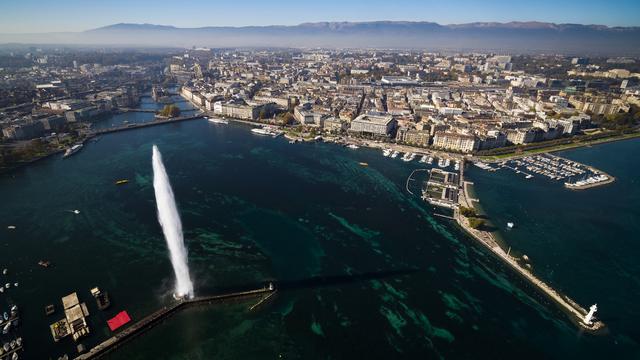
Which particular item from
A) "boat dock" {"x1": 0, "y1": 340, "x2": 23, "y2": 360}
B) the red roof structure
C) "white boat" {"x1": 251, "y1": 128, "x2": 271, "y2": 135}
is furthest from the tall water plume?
"white boat" {"x1": 251, "y1": 128, "x2": 271, "y2": 135}

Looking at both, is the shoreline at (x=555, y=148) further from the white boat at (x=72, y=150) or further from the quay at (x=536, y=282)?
the white boat at (x=72, y=150)

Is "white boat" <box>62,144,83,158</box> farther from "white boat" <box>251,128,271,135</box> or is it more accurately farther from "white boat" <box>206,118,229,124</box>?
"white boat" <box>251,128,271,135</box>

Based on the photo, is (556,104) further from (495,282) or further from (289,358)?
(289,358)

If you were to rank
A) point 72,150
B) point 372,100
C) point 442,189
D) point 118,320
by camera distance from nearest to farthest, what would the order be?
point 118,320, point 442,189, point 72,150, point 372,100

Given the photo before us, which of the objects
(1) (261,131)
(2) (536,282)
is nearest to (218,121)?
(1) (261,131)

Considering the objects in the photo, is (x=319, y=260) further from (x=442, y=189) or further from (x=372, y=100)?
(x=372, y=100)

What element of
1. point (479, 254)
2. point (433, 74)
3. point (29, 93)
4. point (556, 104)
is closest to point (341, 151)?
point (479, 254)
